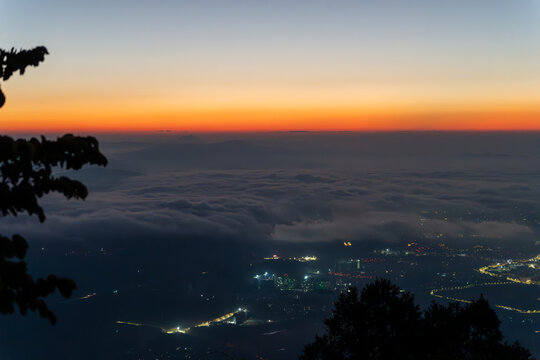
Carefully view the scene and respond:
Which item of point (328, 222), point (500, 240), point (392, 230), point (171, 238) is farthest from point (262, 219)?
point (500, 240)

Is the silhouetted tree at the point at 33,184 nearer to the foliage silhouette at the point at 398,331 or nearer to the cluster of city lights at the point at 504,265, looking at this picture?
the foliage silhouette at the point at 398,331

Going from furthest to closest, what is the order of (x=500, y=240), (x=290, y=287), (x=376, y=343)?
(x=500, y=240)
(x=290, y=287)
(x=376, y=343)

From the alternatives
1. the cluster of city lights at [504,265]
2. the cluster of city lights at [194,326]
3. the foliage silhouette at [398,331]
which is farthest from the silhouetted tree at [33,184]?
the cluster of city lights at [504,265]

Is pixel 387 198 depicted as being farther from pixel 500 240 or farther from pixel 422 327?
pixel 422 327

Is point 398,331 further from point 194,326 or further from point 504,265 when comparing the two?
point 504,265

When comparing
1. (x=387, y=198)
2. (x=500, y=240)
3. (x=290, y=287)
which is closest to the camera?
(x=290, y=287)

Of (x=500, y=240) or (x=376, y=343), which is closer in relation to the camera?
(x=376, y=343)

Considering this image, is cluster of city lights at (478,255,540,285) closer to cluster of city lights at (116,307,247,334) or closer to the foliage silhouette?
cluster of city lights at (116,307,247,334)
